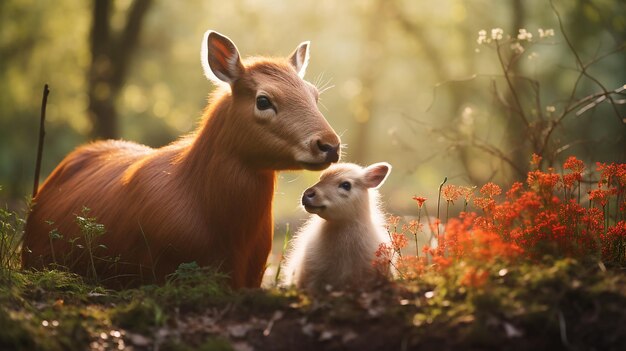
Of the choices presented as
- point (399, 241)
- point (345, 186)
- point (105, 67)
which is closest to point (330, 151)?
point (345, 186)

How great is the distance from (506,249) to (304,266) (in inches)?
85.2

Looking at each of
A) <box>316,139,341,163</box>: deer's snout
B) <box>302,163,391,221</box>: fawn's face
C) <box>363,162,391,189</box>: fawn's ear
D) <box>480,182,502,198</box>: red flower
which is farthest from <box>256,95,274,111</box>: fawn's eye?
<box>480,182,502,198</box>: red flower

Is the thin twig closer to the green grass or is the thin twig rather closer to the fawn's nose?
the green grass

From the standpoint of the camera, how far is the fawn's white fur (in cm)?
669

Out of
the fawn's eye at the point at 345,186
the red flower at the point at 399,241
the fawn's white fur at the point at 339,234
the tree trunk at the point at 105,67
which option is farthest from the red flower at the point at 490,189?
the tree trunk at the point at 105,67

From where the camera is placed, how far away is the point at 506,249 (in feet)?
17.3

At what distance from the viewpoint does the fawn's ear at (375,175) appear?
728 cm

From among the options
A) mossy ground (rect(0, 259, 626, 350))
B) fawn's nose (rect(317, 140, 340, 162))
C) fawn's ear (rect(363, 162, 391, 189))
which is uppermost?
fawn's nose (rect(317, 140, 340, 162))

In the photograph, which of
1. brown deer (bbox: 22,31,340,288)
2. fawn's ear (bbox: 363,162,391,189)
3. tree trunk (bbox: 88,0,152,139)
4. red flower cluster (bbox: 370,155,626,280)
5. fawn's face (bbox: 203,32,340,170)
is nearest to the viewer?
red flower cluster (bbox: 370,155,626,280)

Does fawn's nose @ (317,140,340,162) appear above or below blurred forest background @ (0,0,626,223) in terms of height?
below

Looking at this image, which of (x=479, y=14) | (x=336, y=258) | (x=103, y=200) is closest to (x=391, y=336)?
(x=336, y=258)

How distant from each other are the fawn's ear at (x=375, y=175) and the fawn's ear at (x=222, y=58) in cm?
153

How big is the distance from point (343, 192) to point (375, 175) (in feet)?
1.65

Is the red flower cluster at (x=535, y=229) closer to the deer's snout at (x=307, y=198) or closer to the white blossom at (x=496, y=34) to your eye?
the deer's snout at (x=307, y=198)
